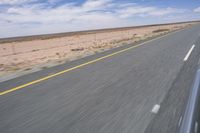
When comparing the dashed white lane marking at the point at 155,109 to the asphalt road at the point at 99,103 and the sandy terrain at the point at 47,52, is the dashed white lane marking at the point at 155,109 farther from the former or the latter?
the sandy terrain at the point at 47,52

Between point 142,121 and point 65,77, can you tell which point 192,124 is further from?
point 65,77

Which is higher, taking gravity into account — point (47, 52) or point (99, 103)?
point (99, 103)

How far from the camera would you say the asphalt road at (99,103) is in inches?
146

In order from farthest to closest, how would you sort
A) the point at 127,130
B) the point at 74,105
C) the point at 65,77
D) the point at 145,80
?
the point at 65,77
the point at 145,80
the point at 74,105
the point at 127,130

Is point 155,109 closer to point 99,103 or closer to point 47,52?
point 99,103

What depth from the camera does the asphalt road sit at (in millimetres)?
3707

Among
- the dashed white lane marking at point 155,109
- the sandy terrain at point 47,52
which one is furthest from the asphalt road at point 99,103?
the sandy terrain at point 47,52

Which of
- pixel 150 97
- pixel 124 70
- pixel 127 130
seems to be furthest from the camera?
pixel 124 70

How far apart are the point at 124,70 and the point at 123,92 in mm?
2846

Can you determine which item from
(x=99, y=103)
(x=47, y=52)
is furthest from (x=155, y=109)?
(x=47, y=52)

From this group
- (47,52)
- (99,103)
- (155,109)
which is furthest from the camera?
(47,52)

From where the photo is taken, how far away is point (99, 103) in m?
4.79

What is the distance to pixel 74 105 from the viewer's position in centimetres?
473

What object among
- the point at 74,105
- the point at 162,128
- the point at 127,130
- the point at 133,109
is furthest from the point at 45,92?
the point at 162,128
